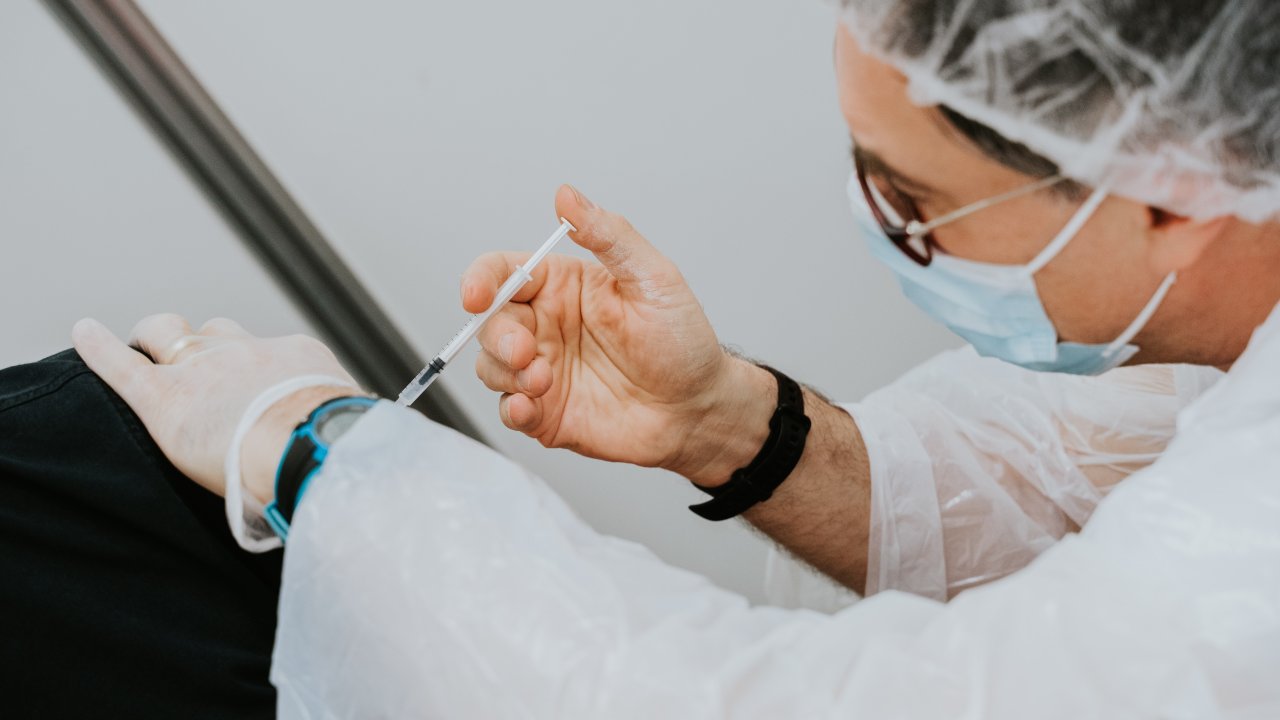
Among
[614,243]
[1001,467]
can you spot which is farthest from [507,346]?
[1001,467]

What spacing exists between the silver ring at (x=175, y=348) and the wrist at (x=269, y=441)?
0.54 ft

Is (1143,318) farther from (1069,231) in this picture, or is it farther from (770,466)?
(770,466)

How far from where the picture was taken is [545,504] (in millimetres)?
621

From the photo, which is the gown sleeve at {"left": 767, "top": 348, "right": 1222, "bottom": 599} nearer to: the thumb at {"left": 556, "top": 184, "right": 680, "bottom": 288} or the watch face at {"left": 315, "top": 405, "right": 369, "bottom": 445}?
the thumb at {"left": 556, "top": 184, "right": 680, "bottom": 288}

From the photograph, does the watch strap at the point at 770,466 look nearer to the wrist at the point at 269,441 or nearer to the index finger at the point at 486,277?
the index finger at the point at 486,277

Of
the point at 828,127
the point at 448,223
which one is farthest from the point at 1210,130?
the point at 448,223

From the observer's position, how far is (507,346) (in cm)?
81

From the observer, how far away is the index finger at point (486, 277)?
79 cm

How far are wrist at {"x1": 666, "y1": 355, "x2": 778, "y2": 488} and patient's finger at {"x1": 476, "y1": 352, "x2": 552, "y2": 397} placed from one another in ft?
0.59

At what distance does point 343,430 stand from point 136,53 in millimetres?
590

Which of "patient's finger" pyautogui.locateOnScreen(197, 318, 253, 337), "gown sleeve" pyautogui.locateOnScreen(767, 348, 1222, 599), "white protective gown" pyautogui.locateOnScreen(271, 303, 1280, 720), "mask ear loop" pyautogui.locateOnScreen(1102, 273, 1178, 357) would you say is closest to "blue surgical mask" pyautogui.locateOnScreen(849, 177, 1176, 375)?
"mask ear loop" pyautogui.locateOnScreen(1102, 273, 1178, 357)

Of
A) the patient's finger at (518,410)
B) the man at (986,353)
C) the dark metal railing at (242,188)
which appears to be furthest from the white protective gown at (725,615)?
the dark metal railing at (242,188)

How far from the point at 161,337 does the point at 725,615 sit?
0.54 m

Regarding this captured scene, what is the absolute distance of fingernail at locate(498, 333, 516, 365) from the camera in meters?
0.80
